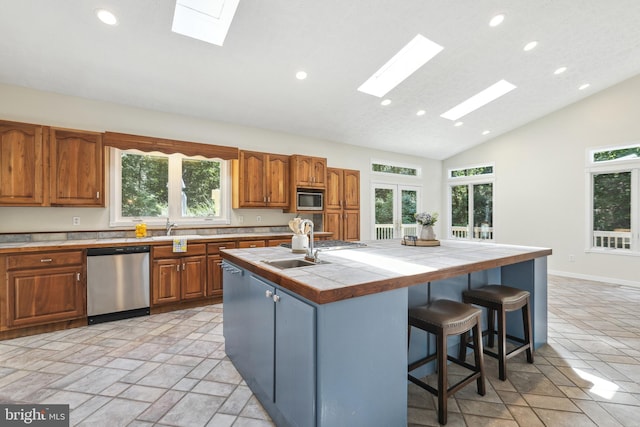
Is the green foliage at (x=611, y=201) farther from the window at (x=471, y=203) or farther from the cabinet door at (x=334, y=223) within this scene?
the cabinet door at (x=334, y=223)

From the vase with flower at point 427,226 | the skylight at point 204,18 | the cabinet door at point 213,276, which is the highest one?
the skylight at point 204,18

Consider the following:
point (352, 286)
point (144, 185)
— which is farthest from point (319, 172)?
point (352, 286)

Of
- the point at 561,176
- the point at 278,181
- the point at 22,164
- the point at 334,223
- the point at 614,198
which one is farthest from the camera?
the point at 561,176

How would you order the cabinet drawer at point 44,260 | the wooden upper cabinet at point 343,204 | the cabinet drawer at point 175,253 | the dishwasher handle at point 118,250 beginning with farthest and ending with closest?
1. the wooden upper cabinet at point 343,204
2. the cabinet drawer at point 175,253
3. the dishwasher handle at point 118,250
4. the cabinet drawer at point 44,260

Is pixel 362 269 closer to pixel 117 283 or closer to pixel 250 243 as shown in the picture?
pixel 250 243

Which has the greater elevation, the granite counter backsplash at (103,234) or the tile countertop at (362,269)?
the granite counter backsplash at (103,234)

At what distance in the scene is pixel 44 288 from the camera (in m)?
2.97

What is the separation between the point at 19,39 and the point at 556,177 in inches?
324

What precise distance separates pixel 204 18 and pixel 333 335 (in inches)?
123

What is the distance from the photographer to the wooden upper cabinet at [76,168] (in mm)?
3311

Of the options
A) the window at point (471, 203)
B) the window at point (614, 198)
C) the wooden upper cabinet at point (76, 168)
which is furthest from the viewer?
the window at point (471, 203)

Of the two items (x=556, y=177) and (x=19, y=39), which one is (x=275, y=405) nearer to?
(x=19, y=39)

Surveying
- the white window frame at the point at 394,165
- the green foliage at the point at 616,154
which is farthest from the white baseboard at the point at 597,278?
the white window frame at the point at 394,165

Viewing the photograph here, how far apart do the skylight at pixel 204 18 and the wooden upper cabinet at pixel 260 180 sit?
1.83 metres
